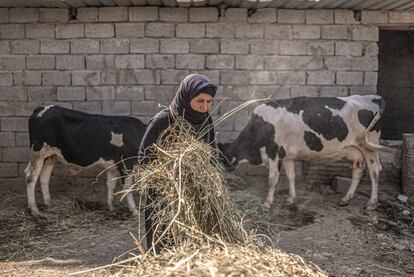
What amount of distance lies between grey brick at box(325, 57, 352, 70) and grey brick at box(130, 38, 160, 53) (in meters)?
2.81

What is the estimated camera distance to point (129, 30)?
7.16 meters

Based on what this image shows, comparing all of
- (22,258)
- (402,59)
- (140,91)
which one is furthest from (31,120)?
(402,59)

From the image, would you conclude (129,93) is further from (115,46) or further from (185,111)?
(185,111)

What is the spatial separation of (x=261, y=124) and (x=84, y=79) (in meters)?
2.97

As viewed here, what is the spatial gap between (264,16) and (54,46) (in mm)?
3421

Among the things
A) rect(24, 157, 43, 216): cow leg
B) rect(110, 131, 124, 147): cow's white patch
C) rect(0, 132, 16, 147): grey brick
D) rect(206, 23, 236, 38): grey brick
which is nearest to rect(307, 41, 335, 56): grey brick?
rect(206, 23, 236, 38): grey brick

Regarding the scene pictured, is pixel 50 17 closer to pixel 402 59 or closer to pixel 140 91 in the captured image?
pixel 140 91

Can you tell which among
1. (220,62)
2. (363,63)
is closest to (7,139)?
(220,62)

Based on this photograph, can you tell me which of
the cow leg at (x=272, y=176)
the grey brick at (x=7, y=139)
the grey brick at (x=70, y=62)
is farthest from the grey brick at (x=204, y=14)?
the grey brick at (x=7, y=139)

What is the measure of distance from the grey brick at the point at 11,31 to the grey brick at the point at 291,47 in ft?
13.8

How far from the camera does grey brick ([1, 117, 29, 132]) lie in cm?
731

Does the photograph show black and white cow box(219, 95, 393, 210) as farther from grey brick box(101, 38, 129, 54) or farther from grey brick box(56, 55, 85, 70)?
grey brick box(56, 55, 85, 70)

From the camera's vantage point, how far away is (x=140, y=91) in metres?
7.29

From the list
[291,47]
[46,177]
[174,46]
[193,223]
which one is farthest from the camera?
[291,47]
